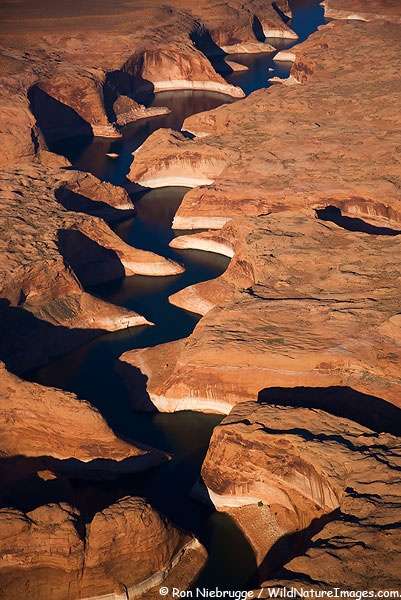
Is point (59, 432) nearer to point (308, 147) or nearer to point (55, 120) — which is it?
point (308, 147)

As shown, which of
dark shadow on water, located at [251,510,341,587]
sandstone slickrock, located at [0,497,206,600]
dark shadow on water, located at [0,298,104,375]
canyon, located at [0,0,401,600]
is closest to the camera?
sandstone slickrock, located at [0,497,206,600]

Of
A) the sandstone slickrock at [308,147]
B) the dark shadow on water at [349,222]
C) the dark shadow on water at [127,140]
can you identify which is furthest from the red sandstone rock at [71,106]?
the dark shadow on water at [349,222]

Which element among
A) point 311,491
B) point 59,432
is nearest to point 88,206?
point 59,432

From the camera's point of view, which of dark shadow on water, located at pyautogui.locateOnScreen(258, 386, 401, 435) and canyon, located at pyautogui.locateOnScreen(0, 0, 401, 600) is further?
dark shadow on water, located at pyautogui.locateOnScreen(258, 386, 401, 435)

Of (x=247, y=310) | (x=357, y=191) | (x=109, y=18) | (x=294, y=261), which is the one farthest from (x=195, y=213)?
(x=109, y=18)

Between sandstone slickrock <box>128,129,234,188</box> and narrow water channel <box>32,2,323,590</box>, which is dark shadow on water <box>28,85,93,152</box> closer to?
narrow water channel <box>32,2,323,590</box>

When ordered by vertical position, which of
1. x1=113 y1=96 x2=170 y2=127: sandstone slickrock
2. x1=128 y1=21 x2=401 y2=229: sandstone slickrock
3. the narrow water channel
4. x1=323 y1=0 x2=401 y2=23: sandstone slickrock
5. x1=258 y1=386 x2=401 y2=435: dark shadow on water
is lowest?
the narrow water channel

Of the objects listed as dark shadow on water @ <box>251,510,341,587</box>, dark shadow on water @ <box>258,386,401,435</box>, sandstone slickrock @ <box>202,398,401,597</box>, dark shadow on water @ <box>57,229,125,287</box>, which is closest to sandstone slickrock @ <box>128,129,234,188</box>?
dark shadow on water @ <box>57,229,125,287</box>

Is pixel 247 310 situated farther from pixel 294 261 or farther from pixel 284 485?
pixel 284 485
